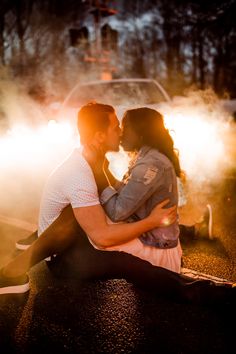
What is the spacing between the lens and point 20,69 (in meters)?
35.7

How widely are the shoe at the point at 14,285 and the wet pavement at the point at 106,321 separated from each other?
0.06m

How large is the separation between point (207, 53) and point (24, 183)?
4105cm

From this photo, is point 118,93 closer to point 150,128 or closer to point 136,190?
point 150,128

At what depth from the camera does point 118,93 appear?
8.75 metres

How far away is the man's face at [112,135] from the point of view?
3129 mm

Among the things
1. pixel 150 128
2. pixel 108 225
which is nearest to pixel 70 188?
pixel 108 225

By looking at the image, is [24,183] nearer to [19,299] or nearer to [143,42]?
[19,299]

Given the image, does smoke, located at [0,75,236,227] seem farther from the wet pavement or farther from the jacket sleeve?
the jacket sleeve

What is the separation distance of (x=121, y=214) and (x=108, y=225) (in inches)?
4.5

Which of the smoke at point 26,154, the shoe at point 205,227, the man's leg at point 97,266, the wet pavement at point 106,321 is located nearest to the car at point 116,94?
the smoke at point 26,154

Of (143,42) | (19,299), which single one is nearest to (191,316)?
(19,299)

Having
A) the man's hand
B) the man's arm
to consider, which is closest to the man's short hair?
the man's arm

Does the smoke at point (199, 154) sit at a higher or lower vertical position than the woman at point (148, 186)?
lower

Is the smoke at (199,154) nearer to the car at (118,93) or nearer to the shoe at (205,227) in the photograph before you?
the car at (118,93)
